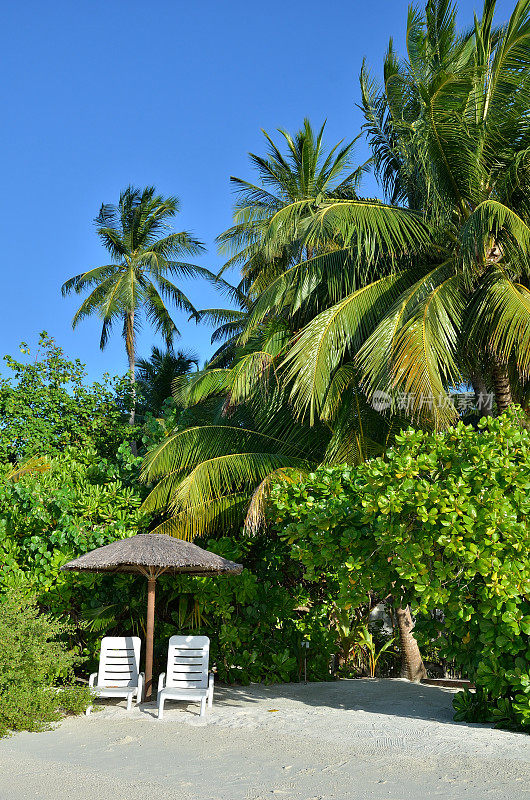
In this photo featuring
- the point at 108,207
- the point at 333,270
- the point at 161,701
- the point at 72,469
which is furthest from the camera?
the point at 108,207

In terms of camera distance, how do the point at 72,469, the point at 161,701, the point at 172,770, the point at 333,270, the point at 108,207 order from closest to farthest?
the point at 172,770 < the point at 161,701 < the point at 333,270 < the point at 72,469 < the point at 108,207

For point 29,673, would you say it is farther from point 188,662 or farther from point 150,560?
point 188,662

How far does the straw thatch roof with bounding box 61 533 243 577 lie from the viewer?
7793 millimetres

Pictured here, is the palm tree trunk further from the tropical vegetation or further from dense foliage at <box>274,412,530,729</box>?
dense foliage at <box>274,412,530,729</box>

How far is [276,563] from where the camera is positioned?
10594 mm

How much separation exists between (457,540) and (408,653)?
5455 millimetres

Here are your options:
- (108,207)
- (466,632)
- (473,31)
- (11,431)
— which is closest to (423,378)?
(466,632)

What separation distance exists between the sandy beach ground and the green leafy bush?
24cm

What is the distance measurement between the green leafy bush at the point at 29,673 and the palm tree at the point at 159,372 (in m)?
10.8

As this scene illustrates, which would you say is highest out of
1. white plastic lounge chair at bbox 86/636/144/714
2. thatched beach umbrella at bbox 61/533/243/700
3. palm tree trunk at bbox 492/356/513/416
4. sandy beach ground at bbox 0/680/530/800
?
palm tree trunk at bbox 492/356/513/416

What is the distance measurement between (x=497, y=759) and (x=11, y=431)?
12.2 m

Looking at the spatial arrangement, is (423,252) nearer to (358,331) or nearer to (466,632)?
(358,331)

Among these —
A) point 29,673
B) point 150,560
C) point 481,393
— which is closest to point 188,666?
point 150,560

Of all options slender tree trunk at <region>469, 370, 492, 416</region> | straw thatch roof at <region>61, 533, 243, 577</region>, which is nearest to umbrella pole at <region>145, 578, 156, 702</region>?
straw thatch roof at <region>61, 533, 243, 577</region>
